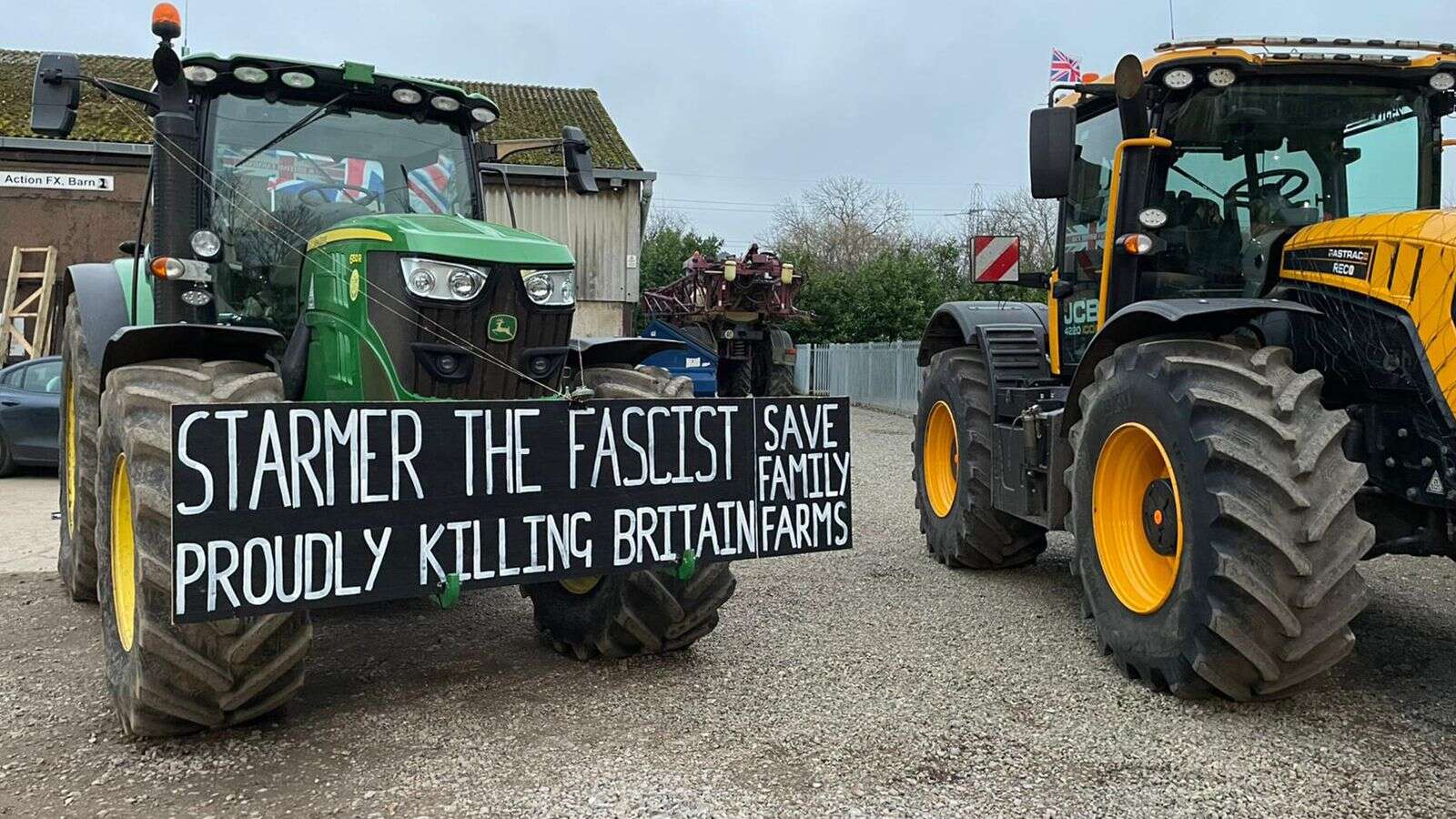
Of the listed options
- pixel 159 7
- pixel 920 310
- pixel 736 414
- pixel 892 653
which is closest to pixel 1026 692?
pixel 892 653

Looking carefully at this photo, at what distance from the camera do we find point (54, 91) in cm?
400

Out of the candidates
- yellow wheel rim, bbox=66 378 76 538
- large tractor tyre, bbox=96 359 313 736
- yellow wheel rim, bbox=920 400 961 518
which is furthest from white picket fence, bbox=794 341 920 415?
large tractor tyre, bbox=96 359 313 736

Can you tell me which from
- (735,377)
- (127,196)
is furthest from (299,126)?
(127,196)

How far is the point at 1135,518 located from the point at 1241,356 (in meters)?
0.80

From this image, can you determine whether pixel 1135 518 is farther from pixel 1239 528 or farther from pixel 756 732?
pixel 756 732

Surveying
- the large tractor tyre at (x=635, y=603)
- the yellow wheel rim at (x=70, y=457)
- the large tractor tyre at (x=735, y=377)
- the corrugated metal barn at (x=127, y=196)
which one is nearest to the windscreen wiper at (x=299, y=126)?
the large tractor tyre at (x=635, y=603)

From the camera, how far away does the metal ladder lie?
1574 centimetres

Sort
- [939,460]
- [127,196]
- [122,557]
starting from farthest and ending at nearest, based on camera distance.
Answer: [127,196], [939,460], [122,557]

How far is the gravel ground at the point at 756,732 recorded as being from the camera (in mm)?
3125

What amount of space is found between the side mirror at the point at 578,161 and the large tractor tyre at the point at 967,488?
248 cm

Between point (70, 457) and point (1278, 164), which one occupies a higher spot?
point (1278, 164)

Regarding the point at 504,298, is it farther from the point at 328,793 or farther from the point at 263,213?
the point at 328,793

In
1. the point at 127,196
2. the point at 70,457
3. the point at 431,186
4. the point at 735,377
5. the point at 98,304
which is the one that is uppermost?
the point at 127,196

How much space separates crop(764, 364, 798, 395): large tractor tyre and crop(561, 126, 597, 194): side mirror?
11.8 meters
